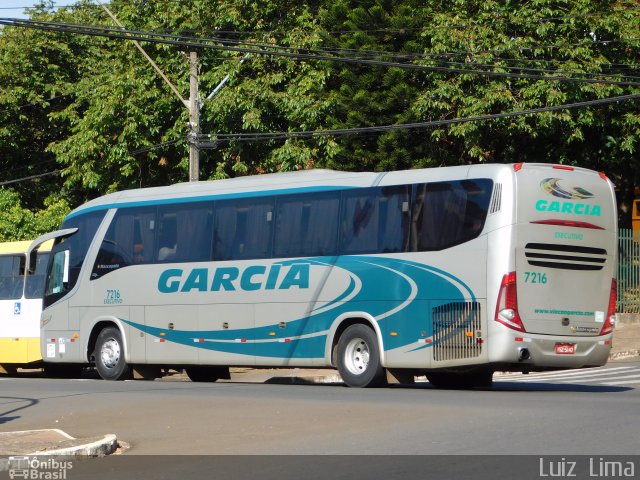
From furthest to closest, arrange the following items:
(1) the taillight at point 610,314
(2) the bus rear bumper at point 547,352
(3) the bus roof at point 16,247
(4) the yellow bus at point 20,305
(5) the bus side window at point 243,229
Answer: (3) the bus roof at point 16,247
(4) the yellow bus at point 20,305
(5) the bus side window at point 243,229
(1) the taillight at point 610,314
(2) the bus rear bumper at point 547,352

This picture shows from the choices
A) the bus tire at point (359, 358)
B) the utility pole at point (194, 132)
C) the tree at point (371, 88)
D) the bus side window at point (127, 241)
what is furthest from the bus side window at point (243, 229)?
the tree at point (371, 88)

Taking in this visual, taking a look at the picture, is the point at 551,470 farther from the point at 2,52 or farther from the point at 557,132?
the point at 2,52

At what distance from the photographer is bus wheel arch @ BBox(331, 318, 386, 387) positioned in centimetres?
2003

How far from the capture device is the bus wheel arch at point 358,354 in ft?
65.7

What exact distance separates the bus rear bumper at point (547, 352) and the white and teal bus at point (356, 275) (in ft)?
0.08

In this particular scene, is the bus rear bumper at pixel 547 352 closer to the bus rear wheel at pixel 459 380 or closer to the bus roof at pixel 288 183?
the bus rear wheel at pixel 459 380

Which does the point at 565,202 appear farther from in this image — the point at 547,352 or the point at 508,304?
the point at 547,352

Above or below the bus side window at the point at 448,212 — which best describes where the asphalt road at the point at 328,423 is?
below

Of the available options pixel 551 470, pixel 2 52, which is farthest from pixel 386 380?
pixel 2 52

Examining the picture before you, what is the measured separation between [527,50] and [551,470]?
83.8ft

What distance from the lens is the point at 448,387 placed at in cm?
2175

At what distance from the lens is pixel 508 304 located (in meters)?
18.4

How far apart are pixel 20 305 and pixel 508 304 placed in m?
14.9

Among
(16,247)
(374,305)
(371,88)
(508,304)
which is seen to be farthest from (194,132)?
(508,304)
